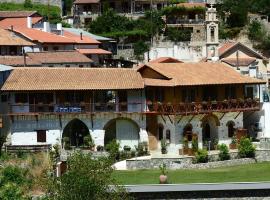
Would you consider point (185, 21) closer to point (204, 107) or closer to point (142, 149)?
point (204, 107)

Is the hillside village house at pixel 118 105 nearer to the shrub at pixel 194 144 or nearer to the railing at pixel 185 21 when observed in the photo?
the shrub at pixel 194 144

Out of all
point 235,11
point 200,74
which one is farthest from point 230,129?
point 235,11

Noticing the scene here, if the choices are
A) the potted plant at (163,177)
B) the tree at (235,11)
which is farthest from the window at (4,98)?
the tree at (235,11)

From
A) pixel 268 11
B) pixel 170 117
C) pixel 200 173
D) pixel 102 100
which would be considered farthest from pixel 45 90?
pixel 268 11

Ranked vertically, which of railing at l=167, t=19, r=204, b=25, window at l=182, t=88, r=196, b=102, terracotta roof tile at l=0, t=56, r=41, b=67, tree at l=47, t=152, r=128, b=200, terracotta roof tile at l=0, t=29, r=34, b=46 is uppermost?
railing at l=167, t=19, r=204, b=25

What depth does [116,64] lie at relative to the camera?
260 feet

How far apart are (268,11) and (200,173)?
51.8 m

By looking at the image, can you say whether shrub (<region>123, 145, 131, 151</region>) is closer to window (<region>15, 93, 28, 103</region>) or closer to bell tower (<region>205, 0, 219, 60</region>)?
window (<region>15, 93, 28, 103</region>)

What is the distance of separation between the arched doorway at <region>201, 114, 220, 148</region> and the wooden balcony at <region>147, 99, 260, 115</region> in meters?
0.78

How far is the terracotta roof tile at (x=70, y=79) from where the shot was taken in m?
53.7

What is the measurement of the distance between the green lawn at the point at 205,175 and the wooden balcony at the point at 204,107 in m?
5.35

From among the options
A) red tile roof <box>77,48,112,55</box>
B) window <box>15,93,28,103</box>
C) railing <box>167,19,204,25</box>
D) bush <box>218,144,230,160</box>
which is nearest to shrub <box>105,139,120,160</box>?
window <box>15,93,28,103</box>

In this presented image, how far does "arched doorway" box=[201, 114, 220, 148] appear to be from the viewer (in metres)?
55.7

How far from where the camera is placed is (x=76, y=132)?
55750 millimetres
